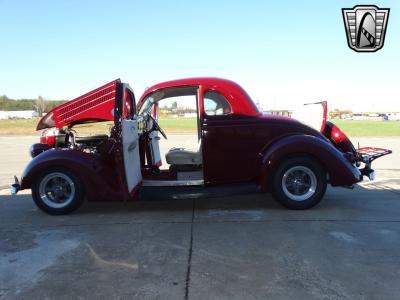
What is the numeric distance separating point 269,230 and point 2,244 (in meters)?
3.07

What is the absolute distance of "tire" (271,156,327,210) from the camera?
5.45 m

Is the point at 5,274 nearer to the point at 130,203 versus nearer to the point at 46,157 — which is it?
the point at 46,157

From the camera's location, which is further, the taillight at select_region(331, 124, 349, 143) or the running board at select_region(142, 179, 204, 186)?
the taillight at select_region(331, 124, 349, 143)

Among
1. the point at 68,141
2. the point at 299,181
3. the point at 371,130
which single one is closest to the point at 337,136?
the point at 299,181

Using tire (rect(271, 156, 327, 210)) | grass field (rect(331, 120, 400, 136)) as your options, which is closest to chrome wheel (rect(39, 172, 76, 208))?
tire (rect(271, 156, 327, 210))

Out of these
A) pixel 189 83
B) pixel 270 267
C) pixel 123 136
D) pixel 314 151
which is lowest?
pixel 270 267

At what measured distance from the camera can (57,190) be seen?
5535 mm

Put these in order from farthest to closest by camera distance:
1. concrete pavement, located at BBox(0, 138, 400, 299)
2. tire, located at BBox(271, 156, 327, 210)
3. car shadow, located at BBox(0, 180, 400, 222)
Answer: tire, located at BBox(271, 156, 327, 210) < car shadow, located at BBox(0, 180, 400, 222) < concrete pavement, located at BBox(0, 138, 400, 299)

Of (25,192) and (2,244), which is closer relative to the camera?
(2,244)

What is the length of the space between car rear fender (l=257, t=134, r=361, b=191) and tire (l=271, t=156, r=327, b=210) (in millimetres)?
85

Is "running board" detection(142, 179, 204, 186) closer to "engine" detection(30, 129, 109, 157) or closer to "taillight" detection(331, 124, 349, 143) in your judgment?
"engine" detection(30, 129, 109, 157)

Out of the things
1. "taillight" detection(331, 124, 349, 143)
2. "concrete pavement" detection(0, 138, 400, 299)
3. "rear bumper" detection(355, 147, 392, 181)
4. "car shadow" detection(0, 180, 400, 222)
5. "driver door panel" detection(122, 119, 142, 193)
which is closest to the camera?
"concrete pavement" detection(0, 138, 400, 299)

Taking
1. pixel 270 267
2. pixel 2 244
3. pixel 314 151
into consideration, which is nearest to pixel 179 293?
pixel 270 267

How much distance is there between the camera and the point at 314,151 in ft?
17.8
